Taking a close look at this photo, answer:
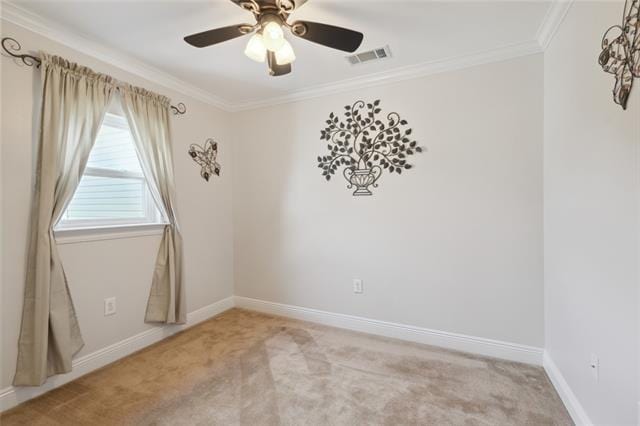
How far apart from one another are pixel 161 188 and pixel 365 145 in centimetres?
194

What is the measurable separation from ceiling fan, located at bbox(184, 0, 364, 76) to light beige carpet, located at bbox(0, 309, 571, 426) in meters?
2.17

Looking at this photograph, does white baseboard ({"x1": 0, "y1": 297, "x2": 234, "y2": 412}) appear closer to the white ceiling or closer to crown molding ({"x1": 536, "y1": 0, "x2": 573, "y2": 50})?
the white ceiling

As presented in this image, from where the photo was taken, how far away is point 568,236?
1.85 meters

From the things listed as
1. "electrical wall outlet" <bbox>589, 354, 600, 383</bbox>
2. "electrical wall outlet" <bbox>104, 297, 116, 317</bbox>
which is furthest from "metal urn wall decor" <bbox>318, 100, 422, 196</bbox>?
"electrical wall outlet" <bbox>104, 297, 116, 317</bbox>

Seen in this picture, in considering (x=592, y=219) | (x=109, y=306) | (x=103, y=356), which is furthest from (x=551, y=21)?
(x=103, y=356)

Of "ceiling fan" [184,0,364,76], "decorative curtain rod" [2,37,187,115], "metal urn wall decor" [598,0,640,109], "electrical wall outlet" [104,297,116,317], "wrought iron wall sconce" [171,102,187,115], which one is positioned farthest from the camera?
"wrought iron wall sconce" [171,102,187,115]

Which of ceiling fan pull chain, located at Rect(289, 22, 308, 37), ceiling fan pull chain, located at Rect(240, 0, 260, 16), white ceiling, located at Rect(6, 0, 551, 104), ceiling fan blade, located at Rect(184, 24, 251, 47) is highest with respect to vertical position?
white ceiling, located at Rect(6, 0, 551, 104)

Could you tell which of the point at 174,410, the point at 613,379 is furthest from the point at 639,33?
the point at 174,410

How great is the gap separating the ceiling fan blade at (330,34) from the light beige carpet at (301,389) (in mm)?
2180

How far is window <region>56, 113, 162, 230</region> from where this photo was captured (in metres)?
2.31

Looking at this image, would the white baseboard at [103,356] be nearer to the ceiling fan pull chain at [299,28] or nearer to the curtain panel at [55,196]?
the curtain panel at [55,196]

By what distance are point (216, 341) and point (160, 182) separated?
155 centimetres

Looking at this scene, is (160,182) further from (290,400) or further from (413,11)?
(413,11)

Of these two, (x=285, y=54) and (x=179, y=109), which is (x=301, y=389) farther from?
(x=179, y=109)
